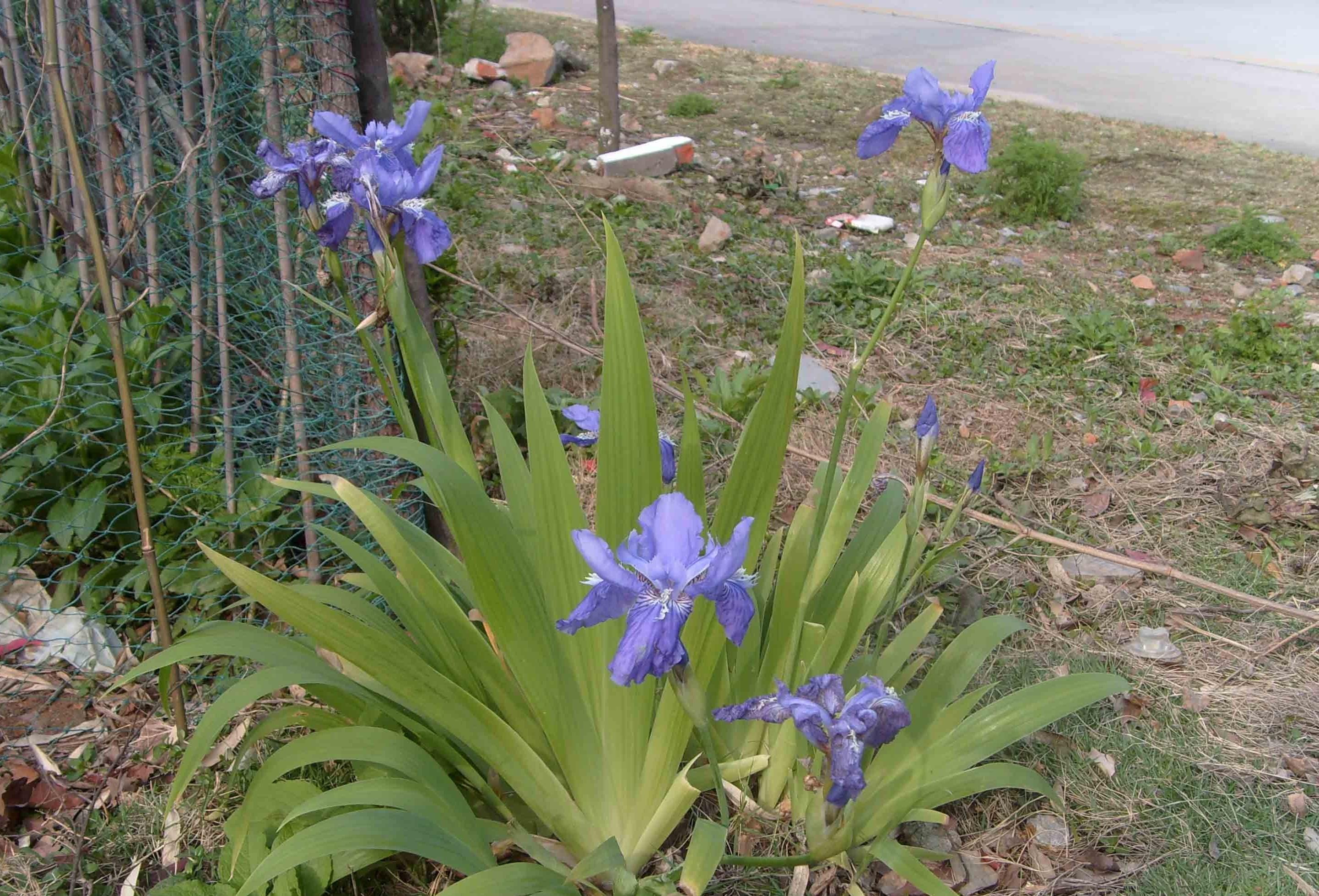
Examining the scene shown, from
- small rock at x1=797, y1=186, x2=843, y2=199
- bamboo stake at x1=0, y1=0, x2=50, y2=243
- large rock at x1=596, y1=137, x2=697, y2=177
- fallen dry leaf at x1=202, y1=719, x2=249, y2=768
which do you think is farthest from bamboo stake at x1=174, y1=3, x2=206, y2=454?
small rock at x1=797, y1=186, x2=843, y2=199

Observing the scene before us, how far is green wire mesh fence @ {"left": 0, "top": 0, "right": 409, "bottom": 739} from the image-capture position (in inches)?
81.4

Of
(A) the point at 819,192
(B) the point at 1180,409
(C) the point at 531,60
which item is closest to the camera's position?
(B) the point at 1180,409

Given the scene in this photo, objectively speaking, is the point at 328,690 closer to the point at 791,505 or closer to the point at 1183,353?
the point at 791,505

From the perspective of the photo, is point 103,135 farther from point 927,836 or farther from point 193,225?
point 927,836

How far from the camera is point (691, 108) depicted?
6125 mm

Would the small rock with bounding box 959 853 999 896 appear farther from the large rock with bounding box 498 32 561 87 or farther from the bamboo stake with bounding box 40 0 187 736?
the large rock with bounding box 498 32 561 87

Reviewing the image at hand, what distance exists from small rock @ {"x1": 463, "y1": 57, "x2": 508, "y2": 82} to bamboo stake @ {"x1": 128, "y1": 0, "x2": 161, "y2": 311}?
4360 millimetres

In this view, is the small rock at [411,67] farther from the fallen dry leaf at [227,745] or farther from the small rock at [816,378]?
the fallen dry leaf at [227,745]

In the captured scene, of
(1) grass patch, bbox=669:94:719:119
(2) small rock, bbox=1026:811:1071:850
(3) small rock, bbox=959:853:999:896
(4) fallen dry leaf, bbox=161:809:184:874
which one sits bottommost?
(3) small rock, bbox=959:853:999:896

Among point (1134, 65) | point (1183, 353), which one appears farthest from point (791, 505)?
point (1134, 65)

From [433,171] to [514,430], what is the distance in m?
1.42

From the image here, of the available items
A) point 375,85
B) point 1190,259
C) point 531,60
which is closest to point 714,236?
point 375,85

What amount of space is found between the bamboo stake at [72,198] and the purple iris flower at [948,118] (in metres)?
1.70

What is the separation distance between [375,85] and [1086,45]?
31.4 feet
